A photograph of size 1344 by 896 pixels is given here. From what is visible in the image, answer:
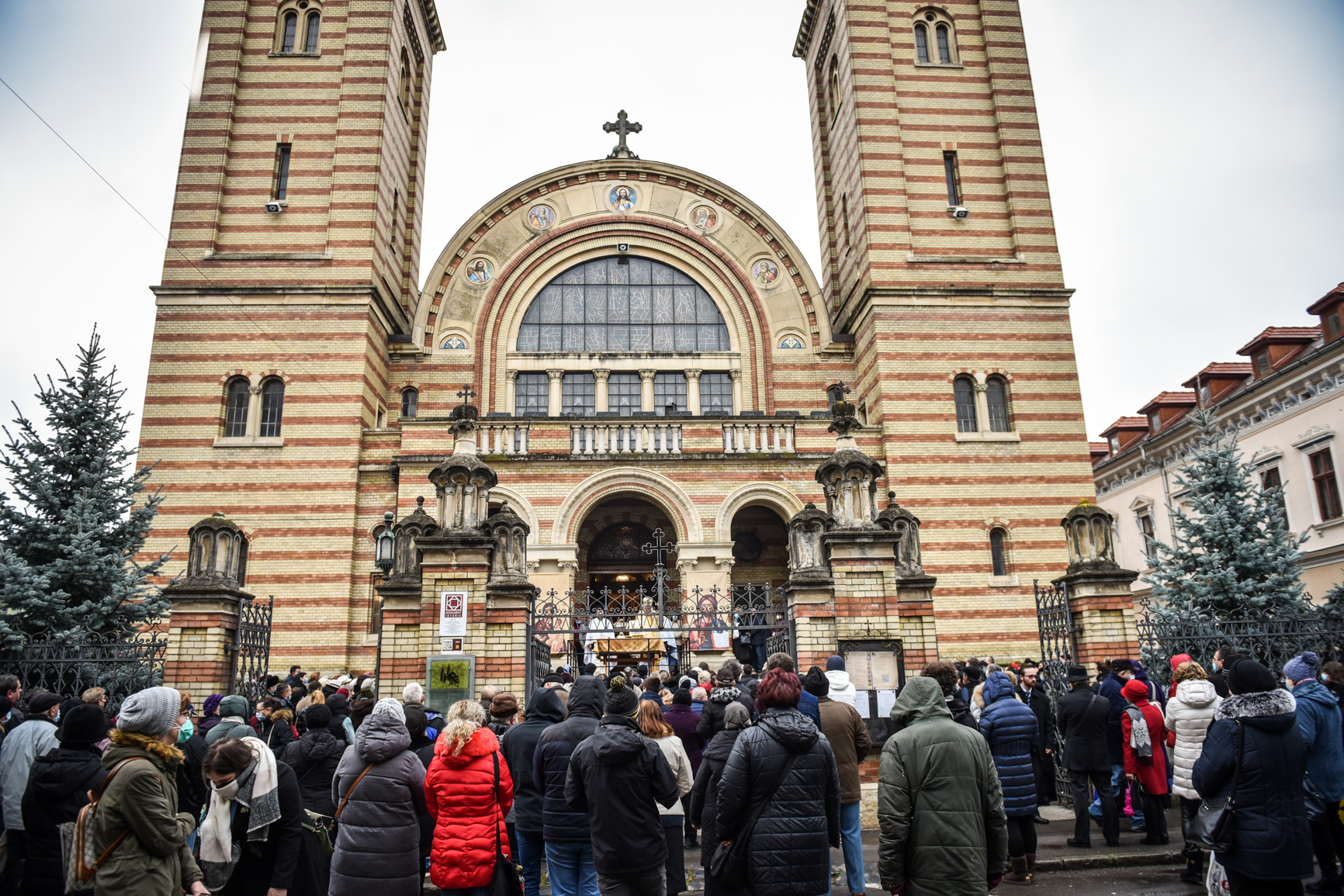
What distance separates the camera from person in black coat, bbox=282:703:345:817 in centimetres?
621

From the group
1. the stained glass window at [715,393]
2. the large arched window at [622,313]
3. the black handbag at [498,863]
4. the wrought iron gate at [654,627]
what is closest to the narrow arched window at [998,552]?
the wrought iron gate at [654,627]

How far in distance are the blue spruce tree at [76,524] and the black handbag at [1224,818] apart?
43.9ft

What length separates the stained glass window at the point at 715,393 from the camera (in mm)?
24797

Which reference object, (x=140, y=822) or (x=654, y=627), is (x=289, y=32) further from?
(x=140, y=822)

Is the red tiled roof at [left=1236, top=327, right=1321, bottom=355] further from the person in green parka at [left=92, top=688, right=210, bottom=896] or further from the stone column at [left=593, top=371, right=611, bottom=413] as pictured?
the person in green parka at [left=92, top=688, right=210, bottom=896]

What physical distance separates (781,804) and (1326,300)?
25.8 meters

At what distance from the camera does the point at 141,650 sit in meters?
12.4

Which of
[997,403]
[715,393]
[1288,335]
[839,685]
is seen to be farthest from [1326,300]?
[839,685]

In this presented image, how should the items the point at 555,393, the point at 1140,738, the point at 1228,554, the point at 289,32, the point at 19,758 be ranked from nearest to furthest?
1. the point at 19,758
2. the point at 1140,738
3. the point at 1228,554
4. the point at 289,32
5. the point at 555,393

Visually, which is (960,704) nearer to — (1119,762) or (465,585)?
(1119,762)

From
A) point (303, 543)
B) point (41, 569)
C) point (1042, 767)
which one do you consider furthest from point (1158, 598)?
point (41, 569)

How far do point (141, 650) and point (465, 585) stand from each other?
Result: 4858mm

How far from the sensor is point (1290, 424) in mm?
25391

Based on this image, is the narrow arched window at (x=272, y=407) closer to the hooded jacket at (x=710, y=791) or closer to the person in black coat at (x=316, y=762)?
the person in black coat at (x=316, y=762)
